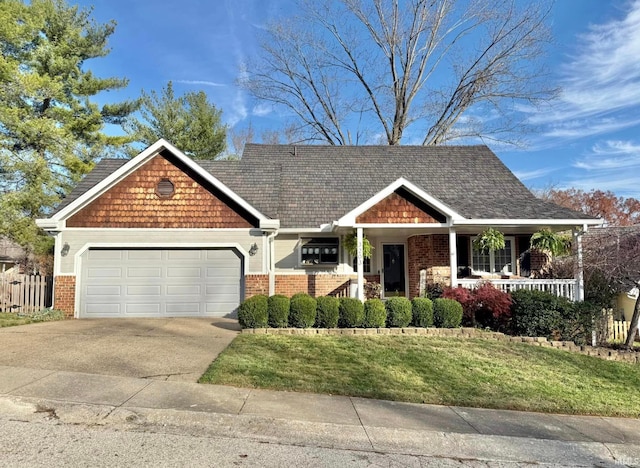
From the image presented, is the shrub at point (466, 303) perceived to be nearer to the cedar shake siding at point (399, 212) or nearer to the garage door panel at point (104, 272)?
the cedar shake siding at point (399, 212)

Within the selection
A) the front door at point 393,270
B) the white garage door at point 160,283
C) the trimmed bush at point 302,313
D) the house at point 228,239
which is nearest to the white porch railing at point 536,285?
the house at point 228,239

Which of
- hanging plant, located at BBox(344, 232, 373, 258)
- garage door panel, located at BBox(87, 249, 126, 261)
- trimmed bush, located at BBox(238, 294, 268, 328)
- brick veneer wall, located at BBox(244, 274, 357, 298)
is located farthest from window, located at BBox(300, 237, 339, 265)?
garage door panel, located at BBox(87, 249, 126, 261)

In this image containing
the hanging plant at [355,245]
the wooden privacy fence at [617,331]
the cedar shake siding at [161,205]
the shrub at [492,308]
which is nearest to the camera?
the shrub at [492,308]

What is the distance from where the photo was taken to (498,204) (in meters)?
14.0

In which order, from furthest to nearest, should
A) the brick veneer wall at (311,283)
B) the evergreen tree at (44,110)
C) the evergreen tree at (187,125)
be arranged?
the evergreen tree at (187,125), the evergreen tree at (44,110), the brick veneer wall at (311,283)

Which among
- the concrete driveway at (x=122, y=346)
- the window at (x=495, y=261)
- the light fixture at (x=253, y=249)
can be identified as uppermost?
the light fixture at (x=253, y=249)

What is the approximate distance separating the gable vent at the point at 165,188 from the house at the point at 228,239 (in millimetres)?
43

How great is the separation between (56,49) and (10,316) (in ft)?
54.8

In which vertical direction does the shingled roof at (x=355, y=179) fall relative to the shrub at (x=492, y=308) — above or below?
above

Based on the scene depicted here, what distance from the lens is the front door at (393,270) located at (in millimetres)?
14797

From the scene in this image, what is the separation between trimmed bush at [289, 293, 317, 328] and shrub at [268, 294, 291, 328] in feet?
0.45

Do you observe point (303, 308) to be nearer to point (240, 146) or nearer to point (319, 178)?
point (319, 178)

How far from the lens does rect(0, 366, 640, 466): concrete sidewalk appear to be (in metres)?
4.54

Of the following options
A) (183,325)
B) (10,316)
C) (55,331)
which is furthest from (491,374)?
(10,316)
